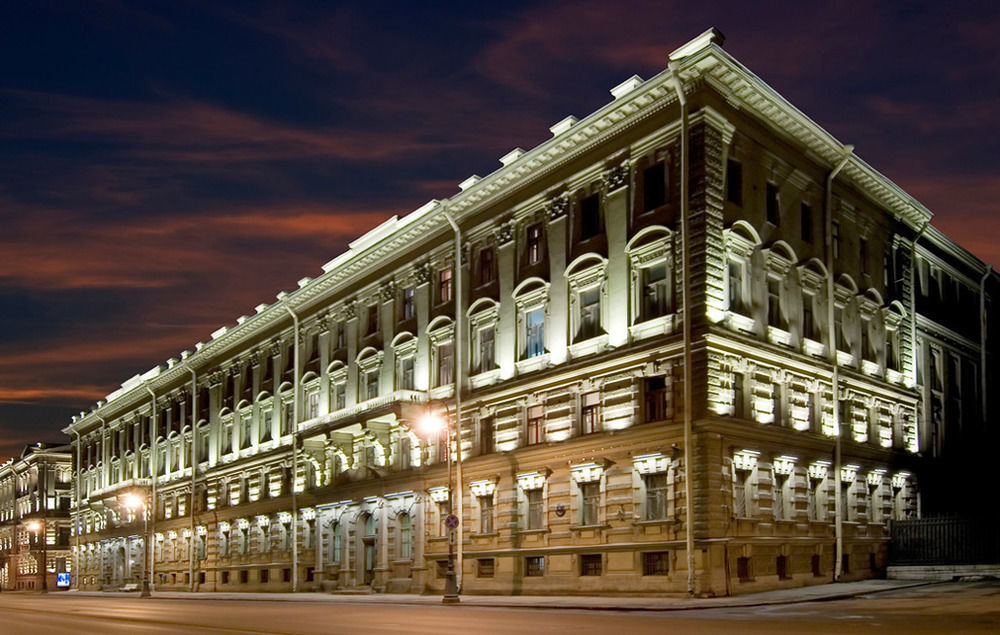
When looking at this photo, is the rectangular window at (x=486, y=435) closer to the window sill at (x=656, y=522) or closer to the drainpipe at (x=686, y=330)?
the window sill at (x=656, y=522)

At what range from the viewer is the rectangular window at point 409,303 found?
1924 inches

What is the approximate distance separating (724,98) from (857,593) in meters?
16.3

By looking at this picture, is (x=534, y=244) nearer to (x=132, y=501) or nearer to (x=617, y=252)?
(x=617, y=252)

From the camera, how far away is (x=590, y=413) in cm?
3700

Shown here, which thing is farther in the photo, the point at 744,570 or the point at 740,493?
the point at 740,493

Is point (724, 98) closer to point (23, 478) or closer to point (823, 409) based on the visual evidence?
point (823, 409)

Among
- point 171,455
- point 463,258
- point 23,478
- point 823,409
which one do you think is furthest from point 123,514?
point 823,409

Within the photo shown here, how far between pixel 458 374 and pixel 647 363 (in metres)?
11.4

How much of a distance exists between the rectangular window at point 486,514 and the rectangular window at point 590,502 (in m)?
5.75

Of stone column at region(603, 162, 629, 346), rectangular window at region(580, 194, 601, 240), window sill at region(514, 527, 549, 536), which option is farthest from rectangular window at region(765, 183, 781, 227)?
window sill at region(514, 527, 549, 536)

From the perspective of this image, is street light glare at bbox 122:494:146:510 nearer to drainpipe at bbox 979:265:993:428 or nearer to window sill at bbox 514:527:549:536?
window sill at bbox 514:527:549:536

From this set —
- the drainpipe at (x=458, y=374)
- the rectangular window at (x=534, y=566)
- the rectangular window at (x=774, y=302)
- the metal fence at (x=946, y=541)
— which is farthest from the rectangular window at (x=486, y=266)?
the metal fence at (x=946, y=541)

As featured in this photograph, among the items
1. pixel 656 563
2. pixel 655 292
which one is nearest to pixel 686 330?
pixel 655 292

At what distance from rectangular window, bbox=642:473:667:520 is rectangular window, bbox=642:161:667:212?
361 inches
